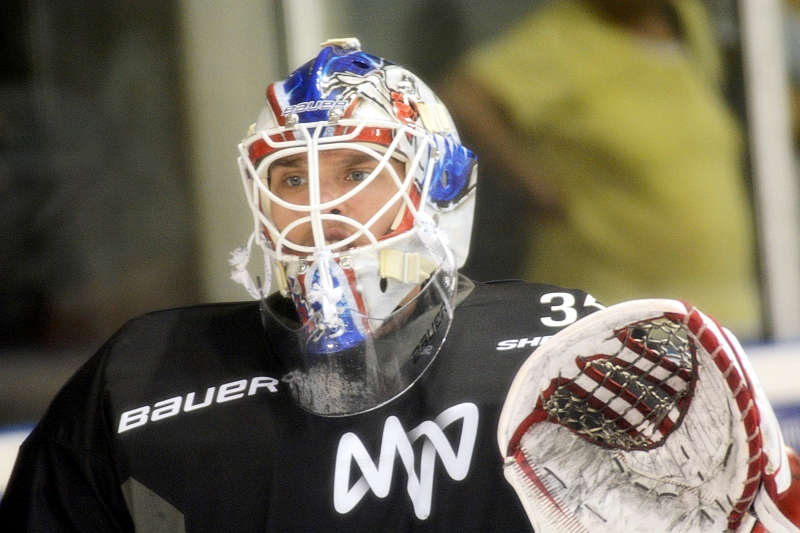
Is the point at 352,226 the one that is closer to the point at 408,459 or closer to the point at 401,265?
the point at 401,265

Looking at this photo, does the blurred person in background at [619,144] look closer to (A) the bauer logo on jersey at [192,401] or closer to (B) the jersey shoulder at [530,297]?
(B) the jersey shoulder at [530,297]

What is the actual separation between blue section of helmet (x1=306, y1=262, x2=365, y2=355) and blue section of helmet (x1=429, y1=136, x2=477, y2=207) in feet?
0.75

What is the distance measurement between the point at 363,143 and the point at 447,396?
1.23 ft

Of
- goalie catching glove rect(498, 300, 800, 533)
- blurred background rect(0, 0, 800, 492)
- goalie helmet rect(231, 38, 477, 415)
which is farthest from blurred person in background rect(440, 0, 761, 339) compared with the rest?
goalie catching glove rect(498, 300, 800, 533)

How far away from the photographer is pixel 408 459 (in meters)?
1.65

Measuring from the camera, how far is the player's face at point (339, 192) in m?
1.69

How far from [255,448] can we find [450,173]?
502mm

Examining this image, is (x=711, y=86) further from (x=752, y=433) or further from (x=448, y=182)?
(x=752, y=433)

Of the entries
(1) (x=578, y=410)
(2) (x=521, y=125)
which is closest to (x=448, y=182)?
(1) (x=578, y=410)

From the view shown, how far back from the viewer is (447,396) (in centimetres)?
170

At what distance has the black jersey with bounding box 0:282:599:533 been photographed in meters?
1.63

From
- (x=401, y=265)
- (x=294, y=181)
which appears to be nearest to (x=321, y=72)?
(x=294, y=181)

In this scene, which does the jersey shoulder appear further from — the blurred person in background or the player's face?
the blurred person in background

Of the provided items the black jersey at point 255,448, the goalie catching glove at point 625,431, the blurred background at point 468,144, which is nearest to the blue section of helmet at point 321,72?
the black jersey at point 255,448
